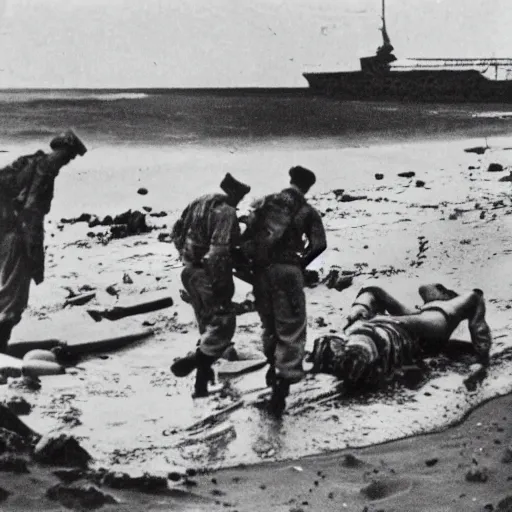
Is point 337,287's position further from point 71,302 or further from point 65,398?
point 65,398

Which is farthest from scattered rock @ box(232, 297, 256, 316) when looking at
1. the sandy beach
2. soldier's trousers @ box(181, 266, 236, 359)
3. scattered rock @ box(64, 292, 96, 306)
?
soldier's trousers @ box(181, 266, 236, 359)

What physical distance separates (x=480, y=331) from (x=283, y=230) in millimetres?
1549

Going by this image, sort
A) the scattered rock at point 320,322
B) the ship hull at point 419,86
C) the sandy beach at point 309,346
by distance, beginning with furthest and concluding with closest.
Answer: the ship hull at point 419,86 → the scattered rock at point 320,322 → the sandy beach at point 309,346

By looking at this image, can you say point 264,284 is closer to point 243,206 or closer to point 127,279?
point 127,279

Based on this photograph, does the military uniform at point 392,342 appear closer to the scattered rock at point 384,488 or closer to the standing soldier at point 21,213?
the scattered rock at point 384,488

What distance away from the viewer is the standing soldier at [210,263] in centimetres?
423

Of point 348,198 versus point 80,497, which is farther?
point 348,198

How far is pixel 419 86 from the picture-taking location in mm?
9961

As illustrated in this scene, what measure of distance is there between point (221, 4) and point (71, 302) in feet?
8.23

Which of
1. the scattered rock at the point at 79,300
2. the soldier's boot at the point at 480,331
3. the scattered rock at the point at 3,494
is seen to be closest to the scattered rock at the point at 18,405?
the scattered rock at the point at 3,494

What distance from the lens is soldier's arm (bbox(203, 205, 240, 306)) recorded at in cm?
421

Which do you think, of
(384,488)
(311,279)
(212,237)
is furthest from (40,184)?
(384,488)

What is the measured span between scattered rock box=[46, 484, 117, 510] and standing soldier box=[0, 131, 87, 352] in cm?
162

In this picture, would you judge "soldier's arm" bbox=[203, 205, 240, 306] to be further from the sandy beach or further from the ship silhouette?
the ship silhouette
